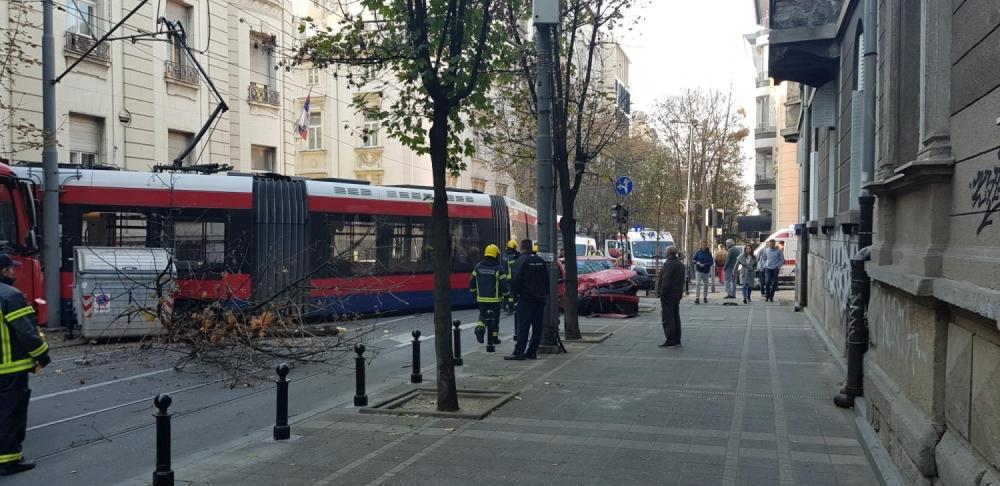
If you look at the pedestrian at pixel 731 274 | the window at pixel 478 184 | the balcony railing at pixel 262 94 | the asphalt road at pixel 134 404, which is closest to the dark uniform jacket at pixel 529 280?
the asphalt road at pixel 134 404

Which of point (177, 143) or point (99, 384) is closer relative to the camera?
point (99, 384)

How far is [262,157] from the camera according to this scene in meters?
28.3

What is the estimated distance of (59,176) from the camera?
571 inches

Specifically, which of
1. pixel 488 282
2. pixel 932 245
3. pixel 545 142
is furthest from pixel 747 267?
pixel 932 245

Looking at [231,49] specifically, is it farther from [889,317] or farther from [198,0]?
[889,317]

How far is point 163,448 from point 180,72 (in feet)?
65.4

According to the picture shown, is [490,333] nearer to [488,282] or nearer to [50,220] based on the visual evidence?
[488,282]

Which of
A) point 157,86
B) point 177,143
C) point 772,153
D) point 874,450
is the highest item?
point 772,153

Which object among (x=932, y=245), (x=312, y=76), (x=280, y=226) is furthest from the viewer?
(x=312, y=76)

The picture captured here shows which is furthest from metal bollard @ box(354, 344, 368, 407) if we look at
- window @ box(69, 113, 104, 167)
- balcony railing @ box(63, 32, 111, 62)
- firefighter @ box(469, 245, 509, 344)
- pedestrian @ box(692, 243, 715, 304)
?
pedestrian @ box(692, 243, 715, 304)

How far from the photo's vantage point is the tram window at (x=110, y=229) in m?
14.6

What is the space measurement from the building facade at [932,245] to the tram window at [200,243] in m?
11.7

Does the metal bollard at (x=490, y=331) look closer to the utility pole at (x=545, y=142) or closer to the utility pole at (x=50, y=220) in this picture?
the utility pole at (x=545, y=142)

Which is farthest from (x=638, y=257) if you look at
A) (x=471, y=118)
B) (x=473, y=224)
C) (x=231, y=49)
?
(x=471, y=118)
